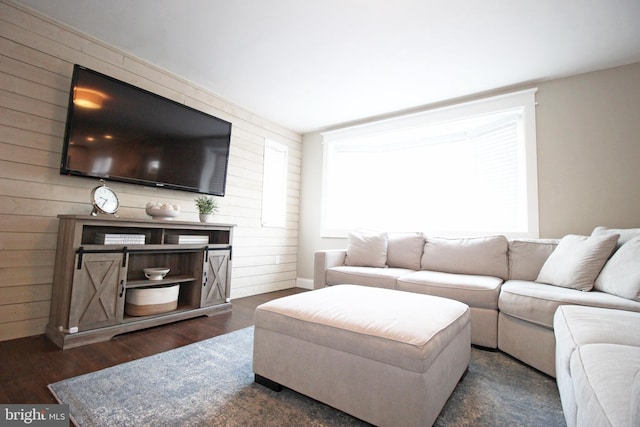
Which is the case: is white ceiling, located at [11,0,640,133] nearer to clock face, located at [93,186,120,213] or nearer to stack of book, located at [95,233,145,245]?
clock face, located at [93,186,120,213]

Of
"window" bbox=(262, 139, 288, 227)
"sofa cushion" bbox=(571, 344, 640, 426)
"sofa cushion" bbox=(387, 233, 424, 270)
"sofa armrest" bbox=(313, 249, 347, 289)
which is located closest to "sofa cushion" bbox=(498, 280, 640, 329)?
"sofa cushion" bbox=(571, 344, 640, 426)

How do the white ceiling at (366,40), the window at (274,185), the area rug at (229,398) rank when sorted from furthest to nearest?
the window at (274,185)
the white ceiling at (366,40)
the area rug at (229,398)

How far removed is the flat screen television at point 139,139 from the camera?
215cm

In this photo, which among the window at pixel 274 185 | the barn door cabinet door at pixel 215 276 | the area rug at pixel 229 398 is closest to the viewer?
the area rug at pixel 229 398

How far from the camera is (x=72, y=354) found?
1.82m

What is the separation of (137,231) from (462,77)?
3487 millimetres

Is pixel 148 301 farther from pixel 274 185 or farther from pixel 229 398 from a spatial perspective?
pixel 274 185

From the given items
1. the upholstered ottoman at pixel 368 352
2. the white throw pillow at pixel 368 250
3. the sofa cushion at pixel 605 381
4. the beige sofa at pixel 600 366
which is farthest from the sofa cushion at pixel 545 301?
the white throw pillow at pixel 368 250

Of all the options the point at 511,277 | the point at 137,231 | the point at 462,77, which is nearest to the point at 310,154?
the point at 462,77

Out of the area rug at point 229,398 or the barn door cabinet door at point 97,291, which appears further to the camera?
the barn door cabinet door at point 97,291

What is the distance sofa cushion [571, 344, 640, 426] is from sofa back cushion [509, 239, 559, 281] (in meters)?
1.66

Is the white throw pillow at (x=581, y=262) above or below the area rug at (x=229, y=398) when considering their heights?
above

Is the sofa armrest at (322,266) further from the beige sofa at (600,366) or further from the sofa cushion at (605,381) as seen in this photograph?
the sofa cushion at (605,381)

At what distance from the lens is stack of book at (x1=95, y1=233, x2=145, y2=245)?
2125mm
